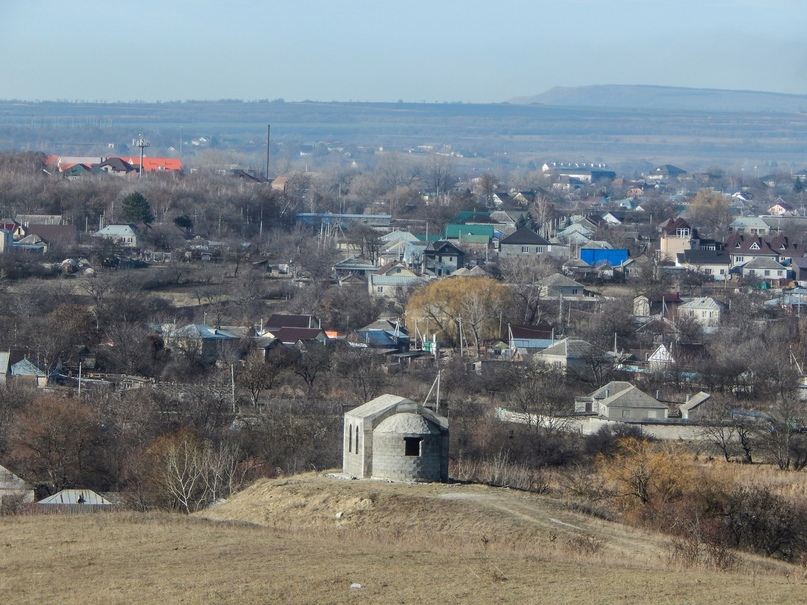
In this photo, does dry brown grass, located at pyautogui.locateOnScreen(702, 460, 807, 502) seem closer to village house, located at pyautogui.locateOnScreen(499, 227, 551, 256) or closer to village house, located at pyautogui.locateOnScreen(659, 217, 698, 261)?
village house, located at pyautogui.locateOnScreen(499, 227, 551, 256)

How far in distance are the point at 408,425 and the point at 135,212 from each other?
2839 centimetres

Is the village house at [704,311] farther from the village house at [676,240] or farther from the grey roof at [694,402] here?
the village house at [676,240]

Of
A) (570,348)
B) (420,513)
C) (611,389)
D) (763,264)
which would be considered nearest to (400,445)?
(420,513)

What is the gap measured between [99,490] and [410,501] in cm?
525


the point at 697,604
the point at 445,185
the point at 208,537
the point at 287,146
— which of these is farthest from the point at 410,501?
the point at 287,146

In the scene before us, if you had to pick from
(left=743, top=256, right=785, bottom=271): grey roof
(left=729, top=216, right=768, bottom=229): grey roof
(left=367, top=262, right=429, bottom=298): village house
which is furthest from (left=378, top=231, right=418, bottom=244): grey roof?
(left=729, top=216, right=768, bottom=229): grey roof

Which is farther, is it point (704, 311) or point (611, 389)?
point (704, 311)

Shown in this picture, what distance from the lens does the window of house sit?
1530 cm

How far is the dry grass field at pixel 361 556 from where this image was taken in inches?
377

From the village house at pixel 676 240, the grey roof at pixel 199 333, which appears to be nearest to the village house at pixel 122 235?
the grey roof at pixel 199 333

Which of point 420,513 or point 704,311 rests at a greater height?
point 420,513

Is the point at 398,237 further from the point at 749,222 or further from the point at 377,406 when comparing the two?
the point at 377,406

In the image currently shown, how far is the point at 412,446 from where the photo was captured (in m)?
15.3

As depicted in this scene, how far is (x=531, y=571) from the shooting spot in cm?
1041
